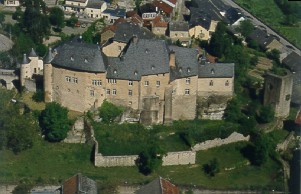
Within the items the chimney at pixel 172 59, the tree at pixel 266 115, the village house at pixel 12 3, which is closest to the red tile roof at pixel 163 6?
the village house at pixel 12 3

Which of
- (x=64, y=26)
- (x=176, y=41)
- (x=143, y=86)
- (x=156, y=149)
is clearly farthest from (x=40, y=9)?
(x=156, y=149)

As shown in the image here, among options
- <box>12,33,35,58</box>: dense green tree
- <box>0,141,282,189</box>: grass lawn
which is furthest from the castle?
<box>12,33,35,58</box>: dense green tree

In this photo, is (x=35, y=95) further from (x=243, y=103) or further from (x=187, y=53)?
(x=243, y=103)

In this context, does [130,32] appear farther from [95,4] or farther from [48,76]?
[95,4]

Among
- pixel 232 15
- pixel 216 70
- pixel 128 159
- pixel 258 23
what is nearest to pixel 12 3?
pixel 232 15

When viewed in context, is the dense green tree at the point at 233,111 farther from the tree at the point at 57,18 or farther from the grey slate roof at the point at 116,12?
the grey slate roof at the point at 116,12

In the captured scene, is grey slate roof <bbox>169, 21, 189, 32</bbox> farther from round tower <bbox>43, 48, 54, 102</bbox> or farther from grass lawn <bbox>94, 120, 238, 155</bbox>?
round tower <bbox>43, 48, 54, 102</bbox>
